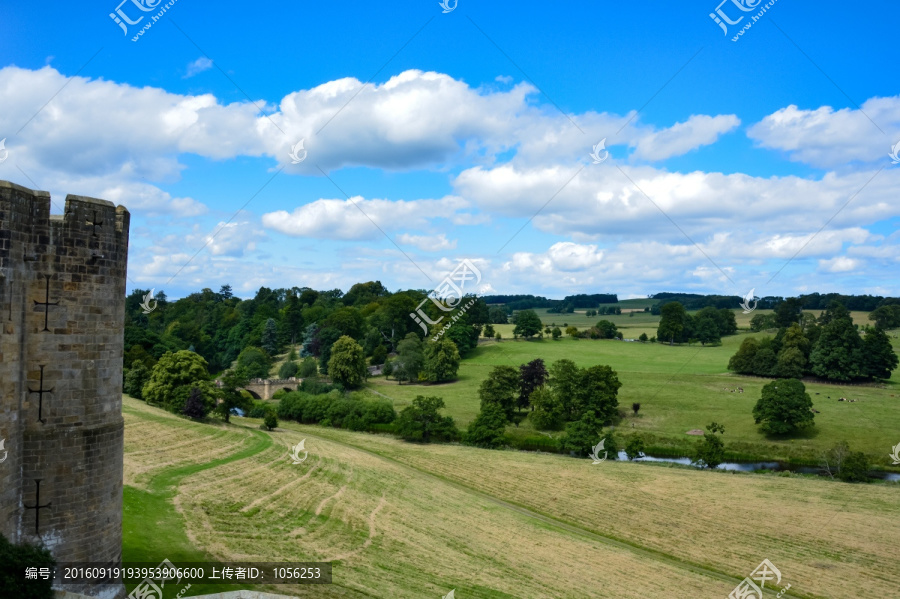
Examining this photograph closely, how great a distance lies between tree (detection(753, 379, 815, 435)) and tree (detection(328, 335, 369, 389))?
167 feet

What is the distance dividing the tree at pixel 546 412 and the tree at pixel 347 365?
28480 millimetres

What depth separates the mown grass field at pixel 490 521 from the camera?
85.7ft

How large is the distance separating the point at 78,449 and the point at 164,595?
263 inches

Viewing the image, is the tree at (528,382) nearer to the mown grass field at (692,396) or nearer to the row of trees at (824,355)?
the mown grass field at (692,396)

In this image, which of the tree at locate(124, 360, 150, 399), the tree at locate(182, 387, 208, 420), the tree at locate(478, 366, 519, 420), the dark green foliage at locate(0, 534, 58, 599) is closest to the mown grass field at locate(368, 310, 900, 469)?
the tree at locate(478, 366, 519, 420)

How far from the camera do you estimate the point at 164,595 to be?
17.1 m

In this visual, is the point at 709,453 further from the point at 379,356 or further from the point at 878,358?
the point at 379,356

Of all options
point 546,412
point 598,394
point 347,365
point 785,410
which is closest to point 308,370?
point 347,365

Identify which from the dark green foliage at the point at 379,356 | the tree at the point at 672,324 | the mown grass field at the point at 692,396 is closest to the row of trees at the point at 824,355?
the mown grass field at the point at 692,396

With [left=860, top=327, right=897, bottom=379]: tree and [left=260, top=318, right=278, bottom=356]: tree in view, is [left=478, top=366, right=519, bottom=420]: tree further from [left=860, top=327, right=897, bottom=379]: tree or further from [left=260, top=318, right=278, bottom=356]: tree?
[left=260, top=318, right=278, bottom=356]: tree

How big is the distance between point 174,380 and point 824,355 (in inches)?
3153

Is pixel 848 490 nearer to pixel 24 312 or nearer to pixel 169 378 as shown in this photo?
pixel 24 312

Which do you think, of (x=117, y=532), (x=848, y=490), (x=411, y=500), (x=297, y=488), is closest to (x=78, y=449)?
(x=117, y=532)

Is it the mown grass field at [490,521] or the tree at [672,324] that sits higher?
the tree at [672,324]
